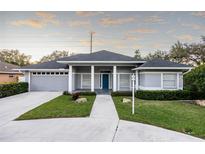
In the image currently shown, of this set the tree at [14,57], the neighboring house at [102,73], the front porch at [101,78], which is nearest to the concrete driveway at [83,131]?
the neighboring house at [102,73]

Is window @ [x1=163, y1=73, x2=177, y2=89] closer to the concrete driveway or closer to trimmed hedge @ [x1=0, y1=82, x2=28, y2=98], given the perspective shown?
the concrete driveway

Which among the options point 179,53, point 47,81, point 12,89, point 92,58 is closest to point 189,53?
point 179,53

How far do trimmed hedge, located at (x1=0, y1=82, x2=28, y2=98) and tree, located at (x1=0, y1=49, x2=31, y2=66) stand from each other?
3025cm

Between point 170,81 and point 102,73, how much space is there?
745 centimetres

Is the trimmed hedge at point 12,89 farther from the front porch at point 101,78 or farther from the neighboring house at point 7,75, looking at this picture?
the neighboring house at point 7,75

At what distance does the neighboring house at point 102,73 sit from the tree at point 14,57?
95.2 ft

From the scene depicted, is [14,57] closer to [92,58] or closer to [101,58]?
[92,58]

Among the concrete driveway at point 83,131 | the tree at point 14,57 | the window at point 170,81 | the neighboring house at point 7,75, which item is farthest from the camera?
the tree at point 14,57

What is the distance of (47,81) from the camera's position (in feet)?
67.7

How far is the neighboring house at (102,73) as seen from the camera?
16.2 m

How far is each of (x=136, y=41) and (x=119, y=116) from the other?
18304mm

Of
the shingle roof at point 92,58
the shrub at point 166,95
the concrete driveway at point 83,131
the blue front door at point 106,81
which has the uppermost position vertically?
the shingle roof at point 92,58

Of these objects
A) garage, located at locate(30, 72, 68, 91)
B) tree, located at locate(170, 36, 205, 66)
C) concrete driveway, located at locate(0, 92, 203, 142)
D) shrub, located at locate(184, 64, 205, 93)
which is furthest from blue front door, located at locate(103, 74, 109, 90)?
tree, located at locate(170, 36, 205, 66)

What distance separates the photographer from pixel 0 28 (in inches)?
766
